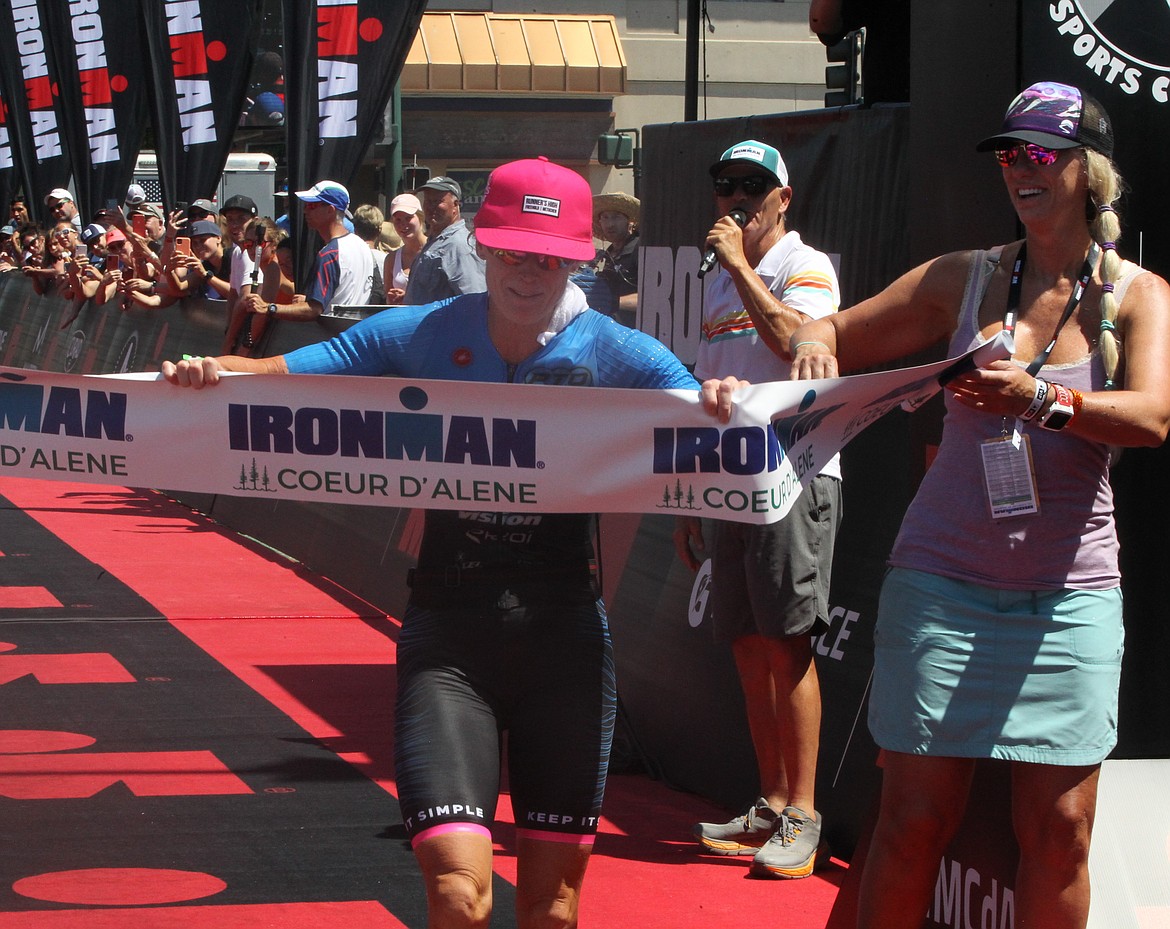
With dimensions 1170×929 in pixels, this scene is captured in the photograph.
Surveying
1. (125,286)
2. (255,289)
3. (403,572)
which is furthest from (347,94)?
(403,572)

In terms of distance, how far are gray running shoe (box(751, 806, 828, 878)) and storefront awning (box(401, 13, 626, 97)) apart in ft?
99.7

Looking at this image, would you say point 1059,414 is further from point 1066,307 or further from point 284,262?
point 284,262

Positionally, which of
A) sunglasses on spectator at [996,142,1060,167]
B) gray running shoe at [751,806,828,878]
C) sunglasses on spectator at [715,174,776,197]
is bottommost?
gray running shoe at [751,806,828,878]

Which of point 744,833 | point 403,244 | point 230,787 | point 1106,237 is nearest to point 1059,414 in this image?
point 1106,237

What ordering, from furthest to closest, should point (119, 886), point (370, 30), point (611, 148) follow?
point (611, 148) → point (370, 30) → point (119, 886)

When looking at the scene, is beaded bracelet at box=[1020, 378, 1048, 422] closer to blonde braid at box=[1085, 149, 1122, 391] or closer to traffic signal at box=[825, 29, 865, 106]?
blonde braid at box=[1085, 149, 1122, 391]

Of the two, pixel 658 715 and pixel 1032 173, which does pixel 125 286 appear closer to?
pixel 658 715

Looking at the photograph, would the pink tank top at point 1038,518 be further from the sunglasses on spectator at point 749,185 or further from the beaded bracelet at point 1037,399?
the sunglasses on spectator at point 749,185

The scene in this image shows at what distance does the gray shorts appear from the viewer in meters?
5.09

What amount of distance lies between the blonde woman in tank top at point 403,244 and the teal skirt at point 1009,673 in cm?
784

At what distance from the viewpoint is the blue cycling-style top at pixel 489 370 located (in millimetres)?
3551

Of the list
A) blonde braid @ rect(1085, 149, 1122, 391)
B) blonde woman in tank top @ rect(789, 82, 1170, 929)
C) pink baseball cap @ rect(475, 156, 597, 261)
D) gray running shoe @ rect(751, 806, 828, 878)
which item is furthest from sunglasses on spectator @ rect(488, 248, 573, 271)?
gray running shoe @ rect(751, 806, 828, 878)

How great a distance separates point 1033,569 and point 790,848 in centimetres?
182

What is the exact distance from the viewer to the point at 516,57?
34.5 metres
